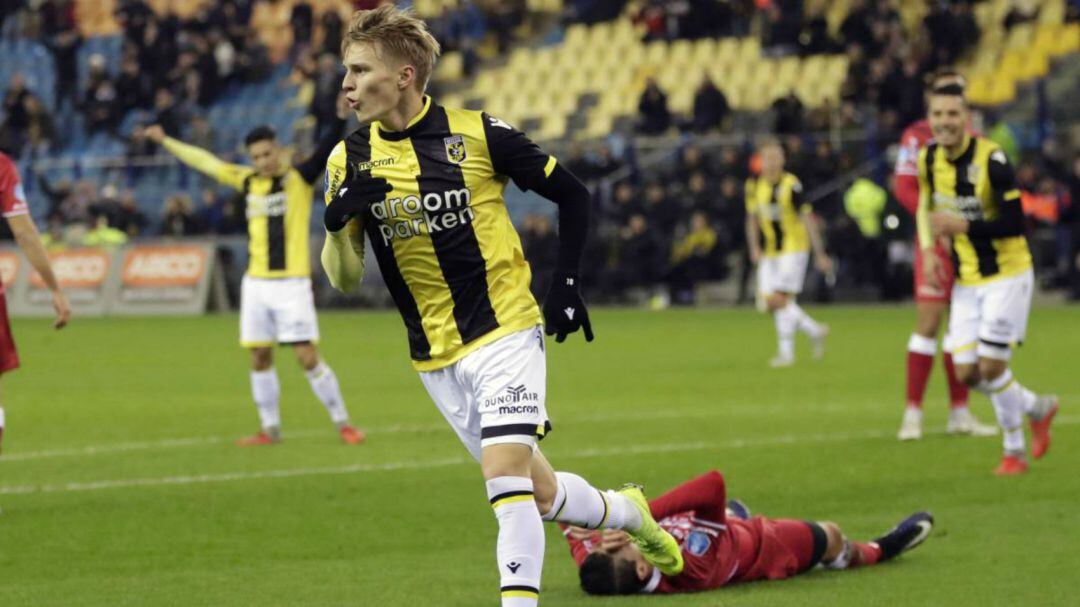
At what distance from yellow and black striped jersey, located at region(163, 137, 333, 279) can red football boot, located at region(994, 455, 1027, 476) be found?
5.30 metres

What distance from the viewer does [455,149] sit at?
640 cm

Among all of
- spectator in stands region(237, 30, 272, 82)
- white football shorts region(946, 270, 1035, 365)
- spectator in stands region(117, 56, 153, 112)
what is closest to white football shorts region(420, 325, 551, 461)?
white football shorts region(946, 270, 1035, 365)

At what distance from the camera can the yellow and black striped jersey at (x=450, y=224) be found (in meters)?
6.36

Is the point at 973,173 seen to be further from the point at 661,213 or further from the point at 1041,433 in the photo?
the point at 661,213

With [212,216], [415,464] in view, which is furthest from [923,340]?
[212,216]

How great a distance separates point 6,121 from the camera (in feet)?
130

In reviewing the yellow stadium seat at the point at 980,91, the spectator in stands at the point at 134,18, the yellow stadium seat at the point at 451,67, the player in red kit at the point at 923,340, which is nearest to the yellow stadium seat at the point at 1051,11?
the yellow stadium seat at the point at 980,91

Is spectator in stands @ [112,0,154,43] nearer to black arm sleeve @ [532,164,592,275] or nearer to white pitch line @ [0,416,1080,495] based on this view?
white pitch line @ [0,416,1080,495]

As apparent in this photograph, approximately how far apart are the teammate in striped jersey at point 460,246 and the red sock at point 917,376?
21.0 ft

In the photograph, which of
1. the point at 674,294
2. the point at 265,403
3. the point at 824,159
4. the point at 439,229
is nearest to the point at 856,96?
the point at 824,159

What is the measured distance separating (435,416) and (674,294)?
52.1 ft

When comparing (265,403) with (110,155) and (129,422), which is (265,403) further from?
(110,155)

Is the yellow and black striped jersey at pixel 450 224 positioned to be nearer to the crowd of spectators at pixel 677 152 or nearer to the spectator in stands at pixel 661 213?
the crowd of spectators at pixel 677 152

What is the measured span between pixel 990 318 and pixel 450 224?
530 cm
